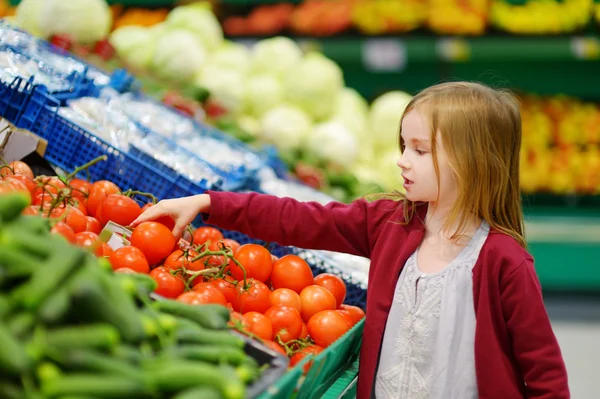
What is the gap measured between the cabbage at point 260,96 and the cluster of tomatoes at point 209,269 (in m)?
2.49

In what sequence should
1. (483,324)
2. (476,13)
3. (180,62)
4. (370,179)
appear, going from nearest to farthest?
(483,324), (180,62), (370,179), (476,13)

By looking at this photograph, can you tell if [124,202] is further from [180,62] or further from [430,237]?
[180,62]

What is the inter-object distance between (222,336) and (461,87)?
1.06 metres

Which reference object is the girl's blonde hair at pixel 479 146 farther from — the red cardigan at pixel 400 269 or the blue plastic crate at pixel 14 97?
the blue plastic crate at pixel 14 97

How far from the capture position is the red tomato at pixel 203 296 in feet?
5.29

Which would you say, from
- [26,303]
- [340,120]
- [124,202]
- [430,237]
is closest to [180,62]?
[340,120]

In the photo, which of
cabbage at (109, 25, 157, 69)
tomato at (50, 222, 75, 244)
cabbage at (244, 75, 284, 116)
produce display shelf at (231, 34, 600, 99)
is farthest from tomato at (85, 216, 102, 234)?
produce display shelf at (231, 34, 600, 99)

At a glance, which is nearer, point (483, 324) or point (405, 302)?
point (483, 324)

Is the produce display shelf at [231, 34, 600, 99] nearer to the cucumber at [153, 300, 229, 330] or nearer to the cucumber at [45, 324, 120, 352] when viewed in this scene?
the cucumber at [153, 300, 229, 330]

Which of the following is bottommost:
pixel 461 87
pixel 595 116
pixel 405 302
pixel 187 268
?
pixel 187 268

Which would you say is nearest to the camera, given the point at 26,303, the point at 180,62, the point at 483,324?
the point at 26,303

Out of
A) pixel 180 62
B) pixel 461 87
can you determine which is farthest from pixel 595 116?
pixel 461 87

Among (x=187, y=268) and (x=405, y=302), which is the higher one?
(x=405, y=302)

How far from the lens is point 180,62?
170 inches
